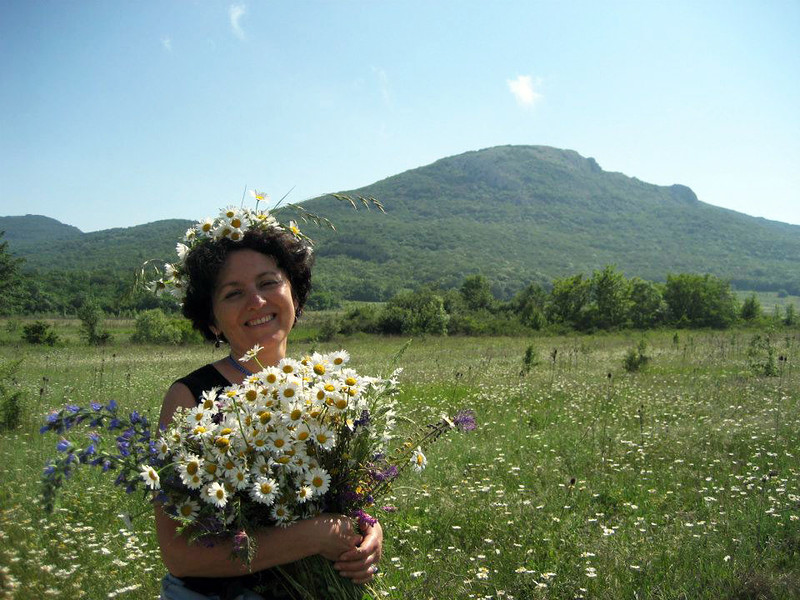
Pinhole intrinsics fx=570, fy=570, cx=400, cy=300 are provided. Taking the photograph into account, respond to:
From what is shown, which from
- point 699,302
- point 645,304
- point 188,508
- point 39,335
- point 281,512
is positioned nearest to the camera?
point 188,508

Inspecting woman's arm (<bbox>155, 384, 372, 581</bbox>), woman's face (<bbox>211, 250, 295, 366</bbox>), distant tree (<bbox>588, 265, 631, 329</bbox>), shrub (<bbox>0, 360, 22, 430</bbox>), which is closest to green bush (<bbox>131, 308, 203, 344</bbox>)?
shrub (<bbox>0, 360, 22, 430</bbox>)

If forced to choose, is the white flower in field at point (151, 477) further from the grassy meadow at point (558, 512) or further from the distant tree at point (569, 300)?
the distant tree at point (569, 300)

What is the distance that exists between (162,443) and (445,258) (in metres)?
184

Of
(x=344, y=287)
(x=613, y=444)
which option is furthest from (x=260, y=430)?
(x=344, y=287)

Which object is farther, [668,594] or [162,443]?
[668,594]

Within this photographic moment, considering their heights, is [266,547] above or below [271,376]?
below

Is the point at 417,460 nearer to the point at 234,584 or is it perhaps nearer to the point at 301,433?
the point at 301,433

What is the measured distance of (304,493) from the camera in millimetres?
1709

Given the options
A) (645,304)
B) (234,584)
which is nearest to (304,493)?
(234,584)

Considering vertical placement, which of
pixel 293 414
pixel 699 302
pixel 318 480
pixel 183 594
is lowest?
pixel 183 594

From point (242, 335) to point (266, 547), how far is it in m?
0.90

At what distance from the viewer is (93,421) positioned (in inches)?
71.4

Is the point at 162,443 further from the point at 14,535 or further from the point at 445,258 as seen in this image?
the point at 445,258

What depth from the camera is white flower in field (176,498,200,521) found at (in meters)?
1.64
